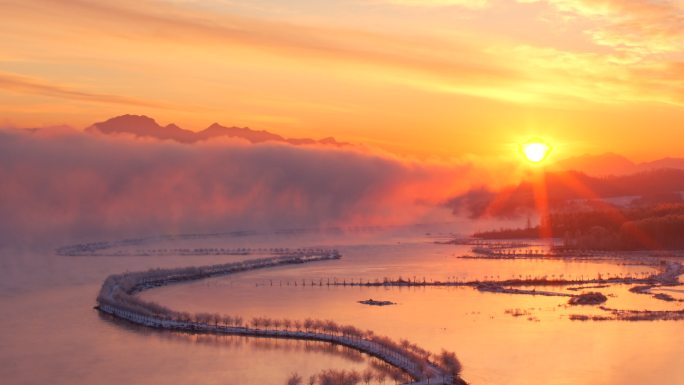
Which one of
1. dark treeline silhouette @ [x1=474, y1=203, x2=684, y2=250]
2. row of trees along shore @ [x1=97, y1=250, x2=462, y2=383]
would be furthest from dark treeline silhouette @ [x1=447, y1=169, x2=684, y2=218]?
row of trees along shore @ [x1=97, y1=250, x2=462, y2=383]

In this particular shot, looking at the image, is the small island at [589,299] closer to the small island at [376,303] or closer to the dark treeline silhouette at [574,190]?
the small island at [376,303]

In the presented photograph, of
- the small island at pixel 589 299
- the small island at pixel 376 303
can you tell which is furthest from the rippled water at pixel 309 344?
the small island at pixel 376 303

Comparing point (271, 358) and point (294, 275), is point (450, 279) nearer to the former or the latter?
point (294, 275)

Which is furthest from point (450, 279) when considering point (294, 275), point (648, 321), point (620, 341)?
point (620, 341)

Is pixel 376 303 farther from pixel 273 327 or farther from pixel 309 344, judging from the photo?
pixel 309 344

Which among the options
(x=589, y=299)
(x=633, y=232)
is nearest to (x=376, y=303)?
(x=589, y=299)

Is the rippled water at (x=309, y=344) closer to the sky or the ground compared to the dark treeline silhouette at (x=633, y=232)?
closer to the ground

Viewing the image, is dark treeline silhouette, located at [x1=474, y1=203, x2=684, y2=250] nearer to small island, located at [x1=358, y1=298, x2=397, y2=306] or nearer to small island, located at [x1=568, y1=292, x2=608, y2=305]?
small island, located at [x1=568, y1=292, x2=608, y2=305]
